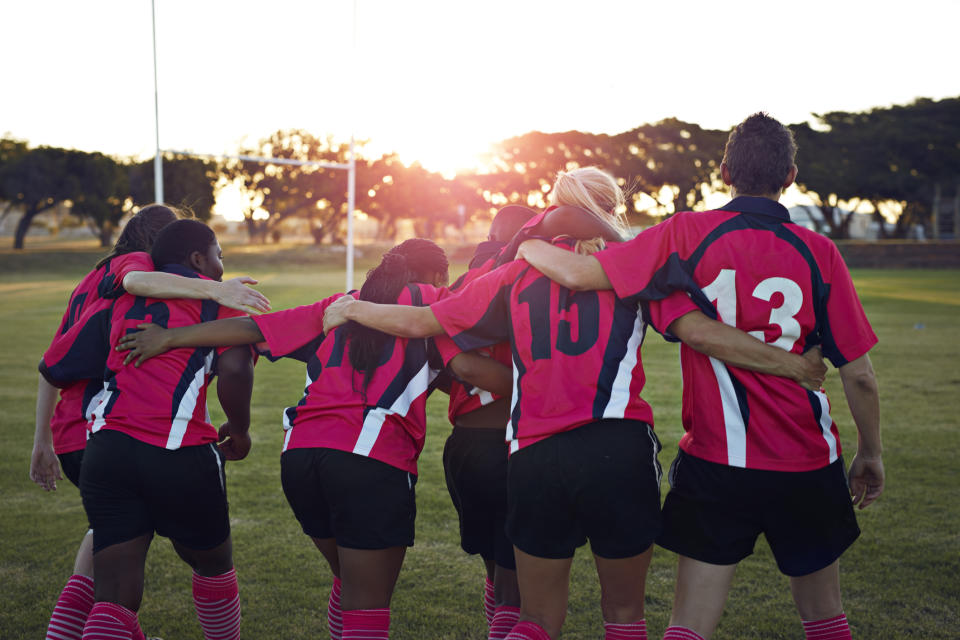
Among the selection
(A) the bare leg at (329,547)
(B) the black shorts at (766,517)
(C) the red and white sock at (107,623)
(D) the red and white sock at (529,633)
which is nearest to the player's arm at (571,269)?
(B) the black shorts at (766,517)

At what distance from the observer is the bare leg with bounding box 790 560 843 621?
248cm

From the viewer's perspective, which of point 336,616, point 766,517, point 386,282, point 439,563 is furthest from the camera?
point 439,563

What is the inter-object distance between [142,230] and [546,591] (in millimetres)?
2073

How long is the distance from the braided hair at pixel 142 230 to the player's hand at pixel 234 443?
0.78 meters

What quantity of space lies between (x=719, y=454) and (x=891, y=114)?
2350 inches

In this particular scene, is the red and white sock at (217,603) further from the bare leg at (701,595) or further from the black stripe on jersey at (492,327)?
the bare leg at (701,595)

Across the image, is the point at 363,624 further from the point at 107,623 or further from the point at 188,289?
the point at 188,289

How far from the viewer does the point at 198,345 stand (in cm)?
278

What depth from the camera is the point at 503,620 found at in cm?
279

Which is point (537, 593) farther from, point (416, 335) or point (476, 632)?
point (476, 632)

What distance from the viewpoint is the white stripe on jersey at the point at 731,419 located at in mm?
2408

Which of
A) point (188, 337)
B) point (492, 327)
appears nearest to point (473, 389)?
point (492, 327)

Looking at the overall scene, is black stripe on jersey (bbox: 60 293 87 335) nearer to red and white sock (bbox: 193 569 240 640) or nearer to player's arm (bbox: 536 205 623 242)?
red and white sock (bbox: 193 569 240 640)

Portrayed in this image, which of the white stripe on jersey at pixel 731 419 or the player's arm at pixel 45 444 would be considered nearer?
the white stripe on jersey at pixel 731 419
